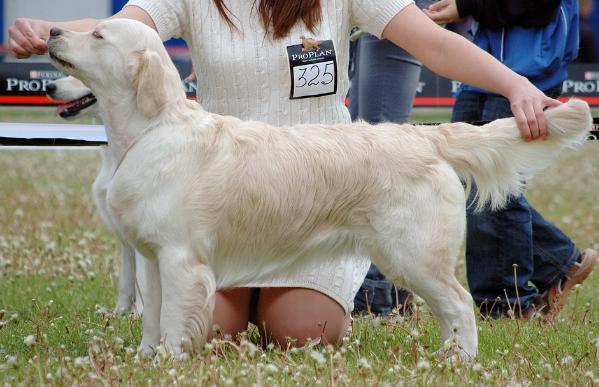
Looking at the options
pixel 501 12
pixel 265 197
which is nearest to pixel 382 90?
pixel 501 12

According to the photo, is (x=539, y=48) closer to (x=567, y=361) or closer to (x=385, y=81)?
(x=385, y=81)

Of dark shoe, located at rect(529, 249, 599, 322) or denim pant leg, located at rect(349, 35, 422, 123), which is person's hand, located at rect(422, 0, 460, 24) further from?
dark shoe, located at rect(529, 249, 599, 322)

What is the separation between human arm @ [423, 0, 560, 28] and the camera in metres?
4.35

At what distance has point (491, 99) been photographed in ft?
14.8

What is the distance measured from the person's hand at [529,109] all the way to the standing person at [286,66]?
362 mm

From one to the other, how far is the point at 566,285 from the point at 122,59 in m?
2.52

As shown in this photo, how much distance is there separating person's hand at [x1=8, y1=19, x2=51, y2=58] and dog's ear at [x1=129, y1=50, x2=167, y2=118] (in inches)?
17.5

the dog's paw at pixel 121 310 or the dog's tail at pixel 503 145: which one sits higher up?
the dog's tail at pixel 503 145

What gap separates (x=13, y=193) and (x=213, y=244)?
531cm

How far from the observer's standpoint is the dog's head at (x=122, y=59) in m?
3.08

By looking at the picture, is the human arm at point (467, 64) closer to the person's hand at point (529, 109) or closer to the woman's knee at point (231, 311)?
the person's hand at point (529, 109)

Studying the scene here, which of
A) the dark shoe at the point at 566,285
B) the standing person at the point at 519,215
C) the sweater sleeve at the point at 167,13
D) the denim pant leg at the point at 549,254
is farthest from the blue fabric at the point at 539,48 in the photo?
the sweater sleeve at the point at 167,13

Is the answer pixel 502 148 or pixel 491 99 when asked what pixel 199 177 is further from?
pixel 491 99

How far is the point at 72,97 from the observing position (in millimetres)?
3447
